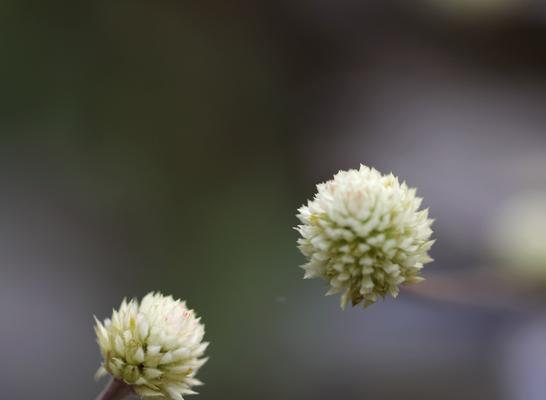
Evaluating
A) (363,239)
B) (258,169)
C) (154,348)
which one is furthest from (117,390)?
(258,169)

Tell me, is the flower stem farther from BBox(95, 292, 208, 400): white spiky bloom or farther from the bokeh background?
the bokeh background

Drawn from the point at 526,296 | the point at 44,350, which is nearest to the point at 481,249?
the point at 526,296

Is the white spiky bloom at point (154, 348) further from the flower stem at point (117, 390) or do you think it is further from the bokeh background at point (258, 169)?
the bokeh background at point (258, 169)

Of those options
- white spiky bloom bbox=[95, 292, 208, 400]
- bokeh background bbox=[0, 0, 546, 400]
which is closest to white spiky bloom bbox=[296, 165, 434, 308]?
white spiky bloom bbox=[95, 292, 208, 400]

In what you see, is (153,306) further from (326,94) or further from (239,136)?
(326,94)

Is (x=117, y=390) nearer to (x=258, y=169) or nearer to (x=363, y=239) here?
(x=363, y=239)

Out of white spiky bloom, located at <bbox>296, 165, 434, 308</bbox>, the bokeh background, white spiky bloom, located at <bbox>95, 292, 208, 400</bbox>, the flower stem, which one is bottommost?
the flower stem
